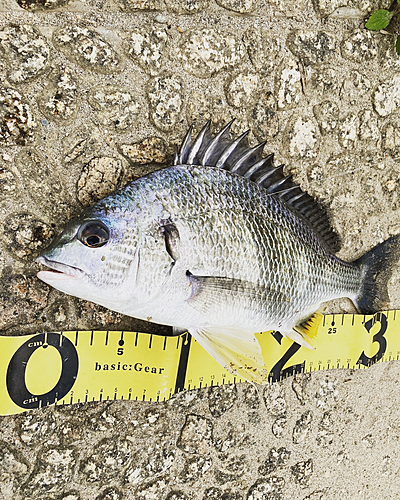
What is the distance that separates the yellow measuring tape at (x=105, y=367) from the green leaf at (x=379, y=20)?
6.51 ft

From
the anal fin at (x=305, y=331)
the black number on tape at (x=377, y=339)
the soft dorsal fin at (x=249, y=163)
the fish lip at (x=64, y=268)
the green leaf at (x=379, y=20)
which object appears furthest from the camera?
the black number on tape at (x=377, y=339)

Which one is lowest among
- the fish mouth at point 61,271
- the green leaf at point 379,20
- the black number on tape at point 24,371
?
the black number on tape at point 24,371

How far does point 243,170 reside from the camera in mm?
1940

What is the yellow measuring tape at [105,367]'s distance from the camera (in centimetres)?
185

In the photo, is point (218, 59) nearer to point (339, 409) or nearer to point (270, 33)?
point (270, 33)

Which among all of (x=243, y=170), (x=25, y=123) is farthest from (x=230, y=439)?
(x=25, y=123)

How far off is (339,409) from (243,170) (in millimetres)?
1796

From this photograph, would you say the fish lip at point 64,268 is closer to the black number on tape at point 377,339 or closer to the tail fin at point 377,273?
the tail fin at point 377,273

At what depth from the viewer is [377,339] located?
264 centimetres

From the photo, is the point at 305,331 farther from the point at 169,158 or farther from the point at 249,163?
the point at 169,158

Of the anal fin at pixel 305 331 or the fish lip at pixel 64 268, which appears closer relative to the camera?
the fish lip at pixel 64 268

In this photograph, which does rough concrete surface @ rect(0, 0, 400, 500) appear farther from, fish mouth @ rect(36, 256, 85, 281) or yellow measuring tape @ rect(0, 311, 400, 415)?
fish mouth @ rect(36, 256, 85, 281)

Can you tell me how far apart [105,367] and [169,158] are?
114cm

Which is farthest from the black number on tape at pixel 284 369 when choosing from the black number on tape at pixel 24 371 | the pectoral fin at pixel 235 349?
the black number on tape at pixel 24 371
